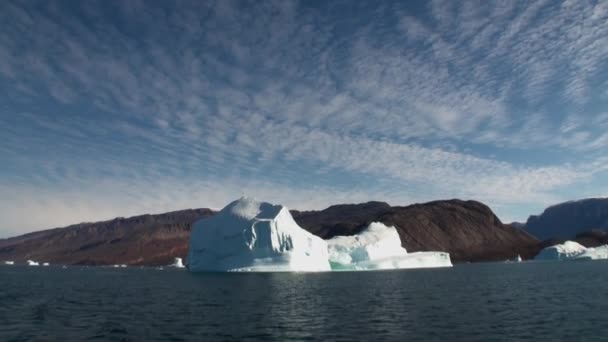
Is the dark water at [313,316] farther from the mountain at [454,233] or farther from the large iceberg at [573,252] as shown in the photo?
the mountain at [454,233]

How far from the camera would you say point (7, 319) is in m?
23.8

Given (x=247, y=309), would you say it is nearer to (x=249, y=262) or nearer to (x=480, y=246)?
(x=249, y=262)

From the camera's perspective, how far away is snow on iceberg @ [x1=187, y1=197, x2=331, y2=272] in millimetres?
64062

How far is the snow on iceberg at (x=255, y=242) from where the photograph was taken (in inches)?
2522

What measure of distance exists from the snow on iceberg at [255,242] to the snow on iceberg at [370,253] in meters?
12.1

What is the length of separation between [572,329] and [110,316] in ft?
76.7

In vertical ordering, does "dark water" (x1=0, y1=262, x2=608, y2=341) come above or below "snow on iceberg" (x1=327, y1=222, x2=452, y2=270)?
below

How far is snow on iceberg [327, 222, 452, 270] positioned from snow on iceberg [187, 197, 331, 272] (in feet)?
39.7

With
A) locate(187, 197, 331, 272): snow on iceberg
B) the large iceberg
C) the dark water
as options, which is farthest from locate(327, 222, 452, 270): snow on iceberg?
the large iceberg

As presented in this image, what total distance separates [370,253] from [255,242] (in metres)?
29.0

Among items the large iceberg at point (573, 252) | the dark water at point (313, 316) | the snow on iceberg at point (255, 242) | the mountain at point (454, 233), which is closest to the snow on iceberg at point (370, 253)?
the snow on iceberg at point (255, 242)

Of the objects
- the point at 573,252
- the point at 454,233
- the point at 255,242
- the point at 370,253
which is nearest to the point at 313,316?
the point at 255,242

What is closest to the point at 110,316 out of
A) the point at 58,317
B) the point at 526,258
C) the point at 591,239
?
the point at 58,317

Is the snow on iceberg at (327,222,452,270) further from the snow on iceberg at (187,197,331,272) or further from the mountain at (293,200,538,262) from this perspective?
the mountain at (293,200,538,262)
